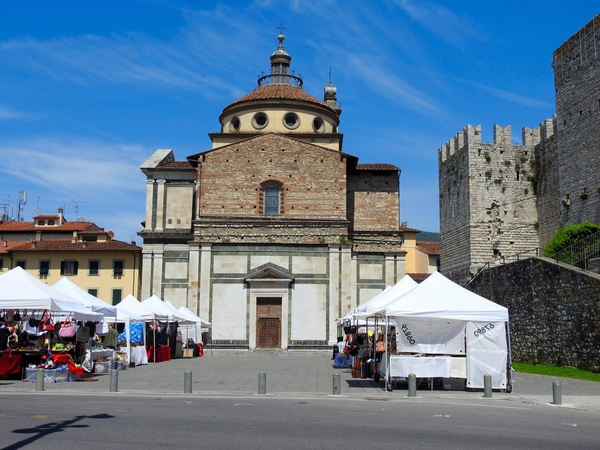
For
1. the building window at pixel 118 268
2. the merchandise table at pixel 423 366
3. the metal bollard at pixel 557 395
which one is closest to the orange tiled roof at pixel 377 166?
the building window at pixel 118 268

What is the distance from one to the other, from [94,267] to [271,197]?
17.0 m

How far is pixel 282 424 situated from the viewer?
414 inches

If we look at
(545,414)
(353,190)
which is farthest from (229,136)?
(545,414)

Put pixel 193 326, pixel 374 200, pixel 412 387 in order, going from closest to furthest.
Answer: pixel 412 387 → pixel 193 326 → pixel 374 200

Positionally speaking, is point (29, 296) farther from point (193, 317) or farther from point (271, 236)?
point (271, 236)

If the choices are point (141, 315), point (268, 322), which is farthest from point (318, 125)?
point (141, 315)

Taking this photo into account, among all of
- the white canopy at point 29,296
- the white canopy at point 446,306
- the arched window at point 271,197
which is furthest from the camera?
the arched window at point 271,197

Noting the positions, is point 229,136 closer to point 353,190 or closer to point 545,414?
point 353,190

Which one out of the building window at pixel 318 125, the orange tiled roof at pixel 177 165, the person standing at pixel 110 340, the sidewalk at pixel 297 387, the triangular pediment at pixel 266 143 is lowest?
the sidewalk at pixel 297 387

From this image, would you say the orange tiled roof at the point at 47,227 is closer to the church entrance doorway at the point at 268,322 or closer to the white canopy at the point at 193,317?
the church entrance doorway at the point at 268,322

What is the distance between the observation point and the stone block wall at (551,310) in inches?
845

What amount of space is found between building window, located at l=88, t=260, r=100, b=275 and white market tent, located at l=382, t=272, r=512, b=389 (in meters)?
37.2

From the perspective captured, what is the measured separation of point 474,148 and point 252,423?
117ft

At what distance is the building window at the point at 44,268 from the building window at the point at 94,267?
10.5 ft
